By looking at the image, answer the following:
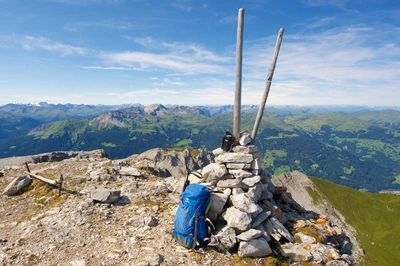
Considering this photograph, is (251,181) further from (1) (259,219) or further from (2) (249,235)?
(2) (249,235)

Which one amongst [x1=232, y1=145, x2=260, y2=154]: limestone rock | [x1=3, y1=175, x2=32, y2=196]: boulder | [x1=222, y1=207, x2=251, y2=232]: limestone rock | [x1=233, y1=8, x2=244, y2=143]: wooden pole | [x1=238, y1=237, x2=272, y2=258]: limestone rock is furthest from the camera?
[x1=3, y1=175, x2=32, y2=196]: boulder

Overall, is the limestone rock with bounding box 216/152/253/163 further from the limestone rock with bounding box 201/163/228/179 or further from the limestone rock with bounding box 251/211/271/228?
the limestone rock with bounding box 251/211/271/228

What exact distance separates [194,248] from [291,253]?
16.6 ft

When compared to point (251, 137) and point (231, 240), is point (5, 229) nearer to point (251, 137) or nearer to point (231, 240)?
point (231, 240)

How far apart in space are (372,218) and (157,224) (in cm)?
19157

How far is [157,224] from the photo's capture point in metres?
13.7

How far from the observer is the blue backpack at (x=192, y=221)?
11250mm

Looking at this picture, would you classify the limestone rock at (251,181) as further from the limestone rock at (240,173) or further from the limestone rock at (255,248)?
the limestone rock at (255,248)

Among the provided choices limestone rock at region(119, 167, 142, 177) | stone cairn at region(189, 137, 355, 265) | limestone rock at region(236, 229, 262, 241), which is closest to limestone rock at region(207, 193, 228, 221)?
stone cairn at region(189, 137, 355, 265)

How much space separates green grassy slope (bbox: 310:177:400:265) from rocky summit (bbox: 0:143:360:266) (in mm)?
120254

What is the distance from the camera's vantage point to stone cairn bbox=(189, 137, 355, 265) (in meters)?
11.4

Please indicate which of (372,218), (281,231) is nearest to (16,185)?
(281,231)

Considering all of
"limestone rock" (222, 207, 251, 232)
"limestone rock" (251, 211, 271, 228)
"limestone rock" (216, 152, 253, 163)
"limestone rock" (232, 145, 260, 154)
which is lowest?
"limestone rock" (251, 211, 271, 228)

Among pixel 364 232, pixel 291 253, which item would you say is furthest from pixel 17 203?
pixel 364 232
